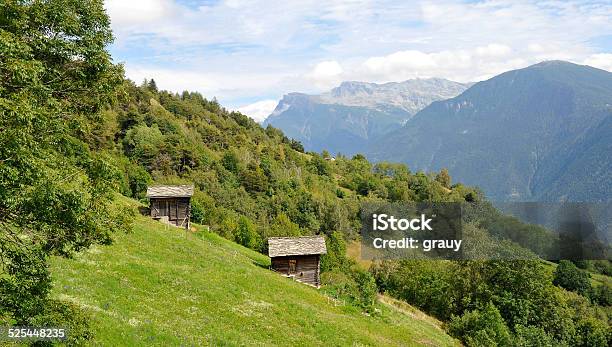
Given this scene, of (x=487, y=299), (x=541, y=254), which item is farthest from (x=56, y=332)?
(x=541, y=254)

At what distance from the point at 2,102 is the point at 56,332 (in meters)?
7.11

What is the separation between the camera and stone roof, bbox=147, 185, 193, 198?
6138 centimetres

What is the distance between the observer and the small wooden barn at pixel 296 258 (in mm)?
52625

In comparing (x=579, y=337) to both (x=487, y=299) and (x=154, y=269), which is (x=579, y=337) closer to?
(x=487, y=299)

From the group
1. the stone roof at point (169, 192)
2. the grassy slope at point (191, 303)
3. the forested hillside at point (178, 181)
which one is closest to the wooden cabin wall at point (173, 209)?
the stone roof at point (169, 192)

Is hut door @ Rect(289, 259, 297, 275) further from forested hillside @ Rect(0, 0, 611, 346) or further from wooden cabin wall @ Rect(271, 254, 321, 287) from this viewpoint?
forested hillside @ Rect(0, 0, 611, 346)

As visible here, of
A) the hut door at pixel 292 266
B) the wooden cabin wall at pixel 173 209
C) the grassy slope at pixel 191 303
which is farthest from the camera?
the wooden cabin wall at pixel 173 209

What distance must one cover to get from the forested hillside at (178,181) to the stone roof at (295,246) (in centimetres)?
484

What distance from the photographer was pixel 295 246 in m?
53.7

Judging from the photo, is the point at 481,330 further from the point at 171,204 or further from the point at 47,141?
the point at 47,141

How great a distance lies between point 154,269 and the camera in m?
31.7

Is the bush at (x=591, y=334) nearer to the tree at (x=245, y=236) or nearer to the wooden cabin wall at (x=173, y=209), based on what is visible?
the tree at (x=245, y=236)

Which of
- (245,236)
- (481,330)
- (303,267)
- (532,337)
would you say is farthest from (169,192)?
(532,337)

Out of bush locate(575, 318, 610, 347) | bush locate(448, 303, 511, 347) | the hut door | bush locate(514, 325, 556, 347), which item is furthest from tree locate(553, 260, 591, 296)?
the hut door
